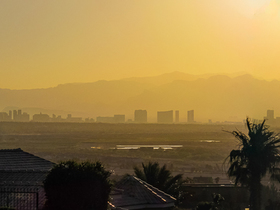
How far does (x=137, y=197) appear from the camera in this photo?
22281mm

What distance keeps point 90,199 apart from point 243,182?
319 inches

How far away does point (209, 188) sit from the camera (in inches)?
1221

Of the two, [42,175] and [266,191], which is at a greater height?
[42,175]

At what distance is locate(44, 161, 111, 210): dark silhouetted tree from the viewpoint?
56.4ft

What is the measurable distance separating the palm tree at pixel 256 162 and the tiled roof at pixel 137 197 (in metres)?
3.32

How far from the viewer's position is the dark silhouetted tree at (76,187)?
677 inches

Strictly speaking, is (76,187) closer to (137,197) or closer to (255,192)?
(137,197)

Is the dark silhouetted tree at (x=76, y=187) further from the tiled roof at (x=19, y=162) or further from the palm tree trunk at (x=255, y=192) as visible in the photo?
A: the palm tree trunk at (x=255, y=192)

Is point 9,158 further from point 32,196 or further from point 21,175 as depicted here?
point 32,196

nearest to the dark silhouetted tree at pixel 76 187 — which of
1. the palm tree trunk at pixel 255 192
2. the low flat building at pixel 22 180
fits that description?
the low flat building at pixel 22 180

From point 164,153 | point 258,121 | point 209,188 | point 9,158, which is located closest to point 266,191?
point 209,188

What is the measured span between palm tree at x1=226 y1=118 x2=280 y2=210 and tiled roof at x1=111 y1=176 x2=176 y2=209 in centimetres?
332

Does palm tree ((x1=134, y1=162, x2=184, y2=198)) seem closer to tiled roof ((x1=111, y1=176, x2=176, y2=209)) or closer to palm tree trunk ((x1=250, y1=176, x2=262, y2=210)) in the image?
tiled roof ((x1=111, y1=176, x2=176, y2=209))

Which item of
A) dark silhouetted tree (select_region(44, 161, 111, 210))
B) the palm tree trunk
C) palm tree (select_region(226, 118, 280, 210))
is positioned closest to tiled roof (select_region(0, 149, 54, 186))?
dark silhouetted tree (select_region(44, 161, 111, 210))
